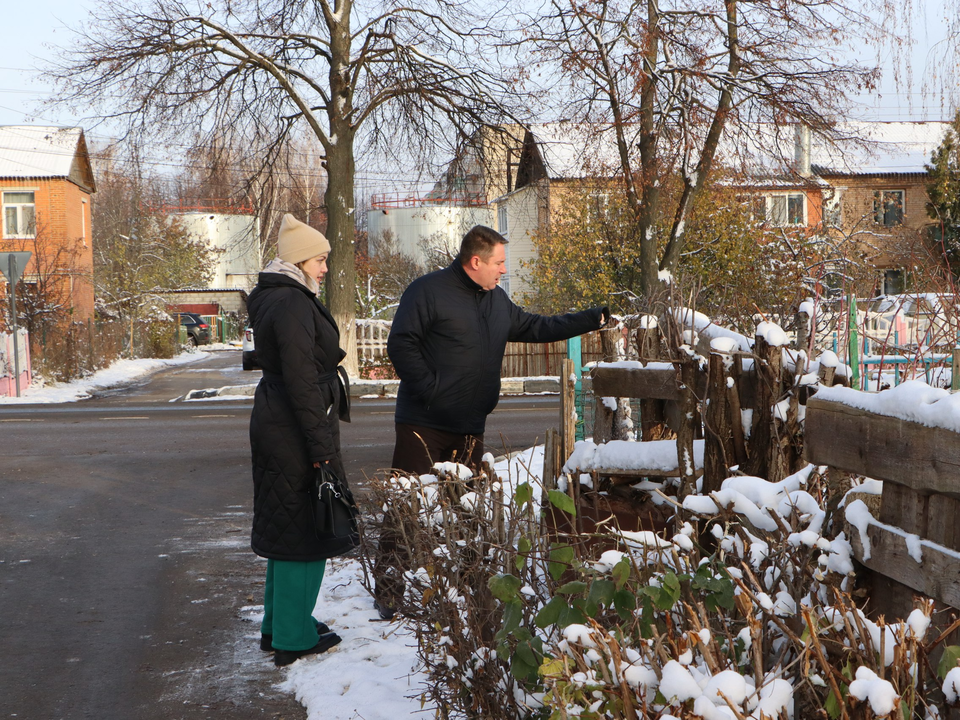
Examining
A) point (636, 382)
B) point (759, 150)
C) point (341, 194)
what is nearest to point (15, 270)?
point (341, 194)

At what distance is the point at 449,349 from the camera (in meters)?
4.43

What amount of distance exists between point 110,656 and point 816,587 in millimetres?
3216

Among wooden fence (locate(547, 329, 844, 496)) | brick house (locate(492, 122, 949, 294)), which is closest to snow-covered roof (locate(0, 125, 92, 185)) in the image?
brick house (locate(492, 122, 949, 294))

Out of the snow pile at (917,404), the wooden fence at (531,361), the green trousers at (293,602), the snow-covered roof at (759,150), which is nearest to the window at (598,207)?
the snow-covered roof at (759,150)

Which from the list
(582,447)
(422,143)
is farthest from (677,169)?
(582,447)

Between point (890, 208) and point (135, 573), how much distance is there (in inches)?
1582

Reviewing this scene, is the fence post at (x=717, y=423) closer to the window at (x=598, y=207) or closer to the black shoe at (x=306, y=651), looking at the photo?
the black shoe at (x=306, y=651)

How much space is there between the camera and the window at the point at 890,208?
127 feet

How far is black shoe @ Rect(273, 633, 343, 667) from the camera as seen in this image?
3959 mm

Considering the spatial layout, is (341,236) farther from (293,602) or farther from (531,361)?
(293,602)

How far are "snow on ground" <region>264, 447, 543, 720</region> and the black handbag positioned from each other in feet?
1.40

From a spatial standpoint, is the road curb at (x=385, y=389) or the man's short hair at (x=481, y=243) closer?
the man's short hair at (x=481, y=243)

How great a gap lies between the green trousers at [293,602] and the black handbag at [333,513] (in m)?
0.11

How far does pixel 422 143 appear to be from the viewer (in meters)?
18.9
